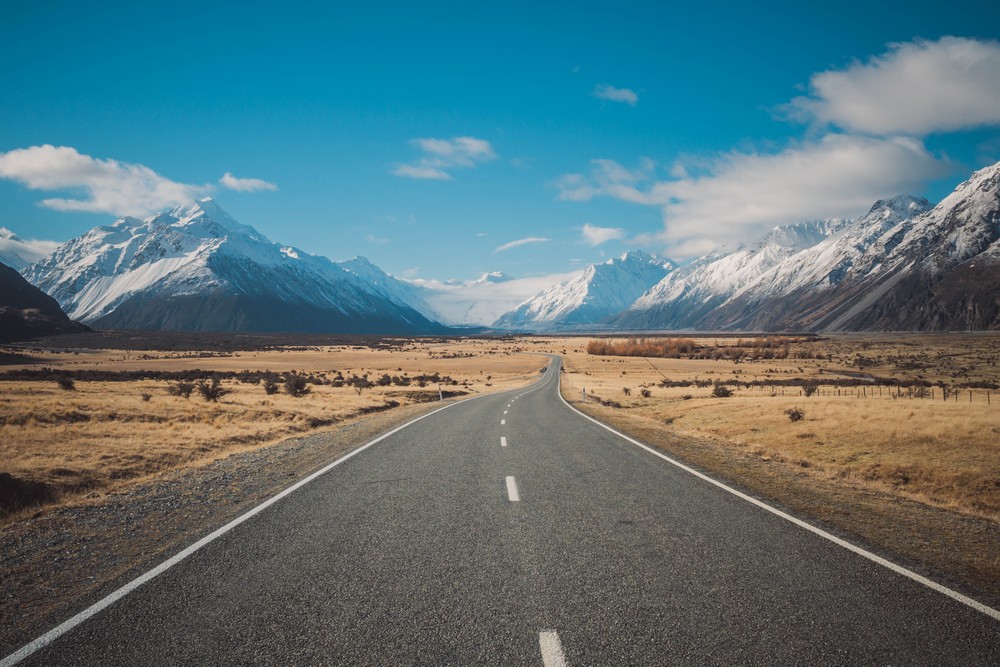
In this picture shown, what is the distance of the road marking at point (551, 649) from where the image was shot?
386 cm

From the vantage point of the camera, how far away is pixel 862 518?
25.6 feet

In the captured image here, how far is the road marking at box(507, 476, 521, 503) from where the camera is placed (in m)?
8.68

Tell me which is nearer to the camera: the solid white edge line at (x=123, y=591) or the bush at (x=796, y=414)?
the solid white edge line at (x=123, y=591)

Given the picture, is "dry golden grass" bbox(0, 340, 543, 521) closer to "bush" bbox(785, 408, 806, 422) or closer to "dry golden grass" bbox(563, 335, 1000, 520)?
"dry golden grass" bbox(563, 335, 1000, 520)

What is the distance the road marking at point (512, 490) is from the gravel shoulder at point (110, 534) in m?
4.27

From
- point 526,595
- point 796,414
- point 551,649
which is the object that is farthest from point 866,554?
point 796,414

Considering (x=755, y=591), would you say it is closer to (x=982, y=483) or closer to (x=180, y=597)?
(x=180, y=597)

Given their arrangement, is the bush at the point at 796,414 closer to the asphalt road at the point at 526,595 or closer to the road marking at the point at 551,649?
the asphalt road at the point at 526,595

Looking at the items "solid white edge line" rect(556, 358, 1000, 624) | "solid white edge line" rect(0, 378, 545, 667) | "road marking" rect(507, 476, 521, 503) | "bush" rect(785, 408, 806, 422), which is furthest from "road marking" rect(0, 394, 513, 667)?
"bush" rect(785, 408, 806, 422)

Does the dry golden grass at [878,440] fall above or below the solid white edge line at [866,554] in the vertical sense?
below

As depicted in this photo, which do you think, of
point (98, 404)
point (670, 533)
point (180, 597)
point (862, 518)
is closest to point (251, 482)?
point (180, 597)

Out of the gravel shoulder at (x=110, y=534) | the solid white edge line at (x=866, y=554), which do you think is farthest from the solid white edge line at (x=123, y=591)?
the solid white edge line at (x=866, y=554)

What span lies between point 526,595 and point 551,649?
3.18ft

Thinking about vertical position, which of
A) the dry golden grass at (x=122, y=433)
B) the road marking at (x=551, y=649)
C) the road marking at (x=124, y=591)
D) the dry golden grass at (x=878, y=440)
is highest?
the road marking at (x=551, y=649)
